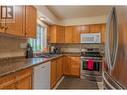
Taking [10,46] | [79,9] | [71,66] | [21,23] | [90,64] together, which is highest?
[79,9]

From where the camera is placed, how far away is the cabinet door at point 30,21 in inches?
111

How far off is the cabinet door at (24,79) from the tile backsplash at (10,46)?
71 cm

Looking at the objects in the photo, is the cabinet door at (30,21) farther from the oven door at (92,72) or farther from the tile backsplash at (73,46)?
the tile backsplash at (73,46)

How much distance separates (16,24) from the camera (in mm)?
2398

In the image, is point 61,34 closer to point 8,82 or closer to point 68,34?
point 68,34

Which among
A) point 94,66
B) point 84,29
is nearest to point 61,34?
point 84,29

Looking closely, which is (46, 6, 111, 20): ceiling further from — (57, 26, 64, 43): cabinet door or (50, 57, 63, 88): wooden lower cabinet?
(50, 57, 63, 88): wooden lower cabinet

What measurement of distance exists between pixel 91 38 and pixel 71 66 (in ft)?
4.19

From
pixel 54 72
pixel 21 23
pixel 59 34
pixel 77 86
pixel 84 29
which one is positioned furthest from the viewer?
pixel 59 34

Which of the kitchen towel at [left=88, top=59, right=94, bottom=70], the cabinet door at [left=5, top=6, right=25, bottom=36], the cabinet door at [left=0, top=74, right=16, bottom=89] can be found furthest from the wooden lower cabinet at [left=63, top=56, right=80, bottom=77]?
the cabinet door at [left=0, top=74, right=16, bottom=89]

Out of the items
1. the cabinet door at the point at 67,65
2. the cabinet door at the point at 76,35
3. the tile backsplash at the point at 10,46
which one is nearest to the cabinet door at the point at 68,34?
the cabinet door at the point at 76,35

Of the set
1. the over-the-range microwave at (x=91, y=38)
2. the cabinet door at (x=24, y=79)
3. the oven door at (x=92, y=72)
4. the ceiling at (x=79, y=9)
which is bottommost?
the oven door at (x=92, y=72)

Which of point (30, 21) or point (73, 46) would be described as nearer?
point (30, 21)
